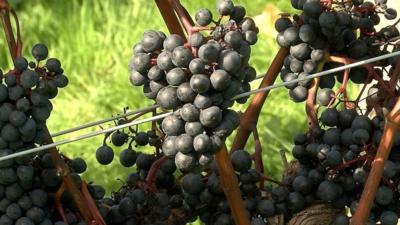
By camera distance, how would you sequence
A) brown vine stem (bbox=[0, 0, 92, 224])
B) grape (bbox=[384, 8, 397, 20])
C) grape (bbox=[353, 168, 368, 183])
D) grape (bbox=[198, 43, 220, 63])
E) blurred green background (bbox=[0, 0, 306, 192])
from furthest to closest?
blurred green background (bbox=[0, 0, 306, 192]), grape (bbox=[384, 8, 397, 20]), grape (bbox=[353, 168, 368, 183]), brown vine stem (bbox=[0, 0, 92, 224]), grape (bbox=[198, 43, 220, 63])

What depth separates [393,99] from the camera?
1261 millimetres

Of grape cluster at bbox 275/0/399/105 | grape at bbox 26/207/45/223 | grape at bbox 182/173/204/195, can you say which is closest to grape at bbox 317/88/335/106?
grape cluster at bbox 275/0/399/105

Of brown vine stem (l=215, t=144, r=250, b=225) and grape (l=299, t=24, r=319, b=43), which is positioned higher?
grape (l=299, t=24, r=319, b=43)

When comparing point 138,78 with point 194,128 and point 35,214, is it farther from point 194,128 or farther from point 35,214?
point 35,214

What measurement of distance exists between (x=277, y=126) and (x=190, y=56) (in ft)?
6.22

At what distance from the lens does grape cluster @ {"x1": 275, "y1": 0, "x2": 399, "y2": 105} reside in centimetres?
124

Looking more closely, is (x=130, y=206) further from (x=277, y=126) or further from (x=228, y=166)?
(x=277, y=126)

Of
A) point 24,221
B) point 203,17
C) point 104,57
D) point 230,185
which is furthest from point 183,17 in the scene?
point 104,57

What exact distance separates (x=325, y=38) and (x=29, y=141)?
1.45 ft

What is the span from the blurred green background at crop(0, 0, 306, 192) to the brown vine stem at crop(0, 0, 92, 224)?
5.18 feet

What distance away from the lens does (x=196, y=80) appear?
1.01 m

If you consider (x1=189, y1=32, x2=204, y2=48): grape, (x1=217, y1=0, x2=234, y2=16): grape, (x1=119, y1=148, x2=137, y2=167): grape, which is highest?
(x1=217, y1=0, x2=234, y2=16): grape

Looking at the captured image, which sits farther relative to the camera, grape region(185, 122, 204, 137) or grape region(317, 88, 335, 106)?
grape region(317, 88, 335, 106)

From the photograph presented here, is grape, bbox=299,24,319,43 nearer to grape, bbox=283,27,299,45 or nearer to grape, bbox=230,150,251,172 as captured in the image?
grape, bbox=283,27,299,45
